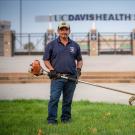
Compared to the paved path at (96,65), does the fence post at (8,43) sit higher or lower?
higher

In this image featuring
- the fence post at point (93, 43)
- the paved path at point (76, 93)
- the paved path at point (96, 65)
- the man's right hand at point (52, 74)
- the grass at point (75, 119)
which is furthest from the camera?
the fence post at point (93, 43)

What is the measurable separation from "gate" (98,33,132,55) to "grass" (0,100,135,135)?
27.1m

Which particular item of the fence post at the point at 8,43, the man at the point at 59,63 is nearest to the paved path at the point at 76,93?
the man at the point at 59,63

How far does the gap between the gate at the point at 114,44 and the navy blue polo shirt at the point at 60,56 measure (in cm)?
2998

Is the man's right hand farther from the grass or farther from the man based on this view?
the grass

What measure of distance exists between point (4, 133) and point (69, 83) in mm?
1469

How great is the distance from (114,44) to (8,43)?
8.03m

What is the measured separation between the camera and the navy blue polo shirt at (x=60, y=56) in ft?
26.6

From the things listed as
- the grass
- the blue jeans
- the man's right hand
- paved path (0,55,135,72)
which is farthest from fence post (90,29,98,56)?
the man's right hand

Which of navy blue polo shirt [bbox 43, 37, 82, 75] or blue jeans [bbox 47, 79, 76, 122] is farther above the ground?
navy blue polo shirt [bbox 43, 37, 82, 75]

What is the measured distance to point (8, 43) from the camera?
3784cm

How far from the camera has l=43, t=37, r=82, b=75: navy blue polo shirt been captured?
8102mm

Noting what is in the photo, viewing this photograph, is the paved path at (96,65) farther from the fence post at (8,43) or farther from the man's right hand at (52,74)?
the man's right hand at (52,74)

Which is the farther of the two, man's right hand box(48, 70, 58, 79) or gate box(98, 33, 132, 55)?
gate box(98, 33, 132, 55)
